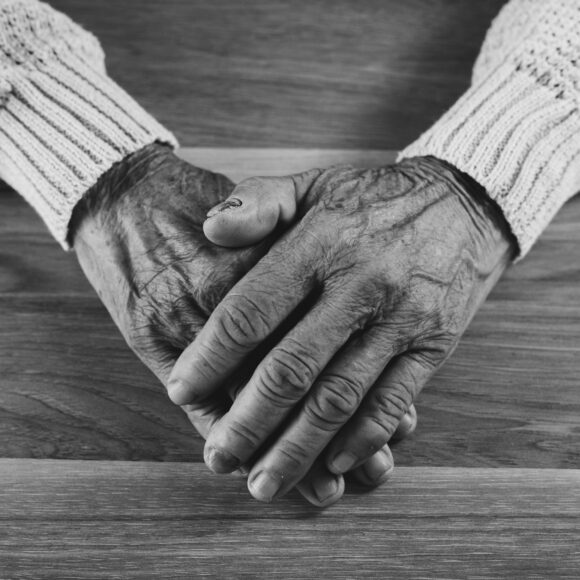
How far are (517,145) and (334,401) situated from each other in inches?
12.8

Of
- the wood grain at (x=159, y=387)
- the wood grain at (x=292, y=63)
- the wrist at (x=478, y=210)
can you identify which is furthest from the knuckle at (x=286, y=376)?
the wood grain at (x=292, y=63)

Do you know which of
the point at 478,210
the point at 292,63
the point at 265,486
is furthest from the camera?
the point at 292,63

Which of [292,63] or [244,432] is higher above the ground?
[292,63]

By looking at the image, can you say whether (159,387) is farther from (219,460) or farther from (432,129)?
(432,129)

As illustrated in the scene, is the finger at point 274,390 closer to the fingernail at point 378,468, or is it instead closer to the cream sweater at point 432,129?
the fingernail at point 378,468

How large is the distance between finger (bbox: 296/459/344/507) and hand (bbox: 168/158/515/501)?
0.03 ft

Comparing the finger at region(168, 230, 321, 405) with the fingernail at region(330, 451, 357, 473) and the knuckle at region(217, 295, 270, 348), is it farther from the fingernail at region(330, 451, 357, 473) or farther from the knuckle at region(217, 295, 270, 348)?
the fingernail at region(330, 451, 357, 473)

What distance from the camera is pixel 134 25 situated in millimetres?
899

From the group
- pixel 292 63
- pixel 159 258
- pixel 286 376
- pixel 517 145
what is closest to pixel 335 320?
pixel 286 376

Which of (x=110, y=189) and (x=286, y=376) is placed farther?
(x=110, y=189)

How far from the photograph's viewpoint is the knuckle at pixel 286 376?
0.51 meters

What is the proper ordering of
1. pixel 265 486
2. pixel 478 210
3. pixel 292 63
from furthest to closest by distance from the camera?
1. pixel 292 63
2. pixel 478 210
3. pixel 265 486

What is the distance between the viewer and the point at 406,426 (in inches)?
22.0

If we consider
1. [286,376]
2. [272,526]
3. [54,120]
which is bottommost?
[272,526]
